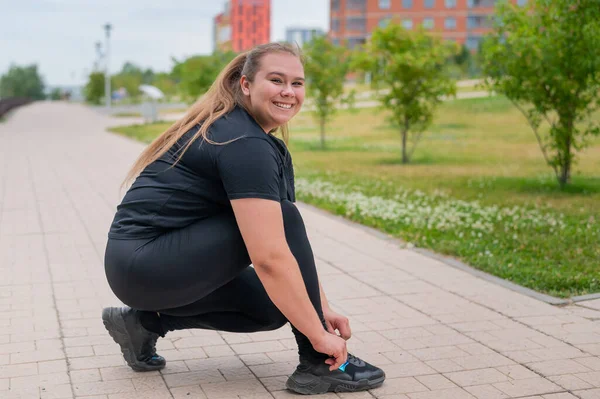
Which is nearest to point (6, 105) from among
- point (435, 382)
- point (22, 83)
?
point (435, 382)

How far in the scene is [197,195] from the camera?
361cm

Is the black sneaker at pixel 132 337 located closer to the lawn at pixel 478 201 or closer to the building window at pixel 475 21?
the lawn at pixel 478 201

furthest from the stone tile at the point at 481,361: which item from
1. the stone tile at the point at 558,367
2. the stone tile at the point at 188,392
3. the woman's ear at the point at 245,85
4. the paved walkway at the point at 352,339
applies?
the woman's ear at the point at 245,85

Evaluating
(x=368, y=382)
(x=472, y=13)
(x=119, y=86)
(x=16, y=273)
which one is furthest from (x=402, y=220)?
(x=472, y=13)

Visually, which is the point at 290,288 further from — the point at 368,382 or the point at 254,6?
the point at 254,6

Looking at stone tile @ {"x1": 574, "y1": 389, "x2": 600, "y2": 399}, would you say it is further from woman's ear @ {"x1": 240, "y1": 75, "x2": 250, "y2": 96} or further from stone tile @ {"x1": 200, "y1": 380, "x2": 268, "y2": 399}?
woman's ear @ {"x1": 240, "y1": 75, "x2": 250, "y2": 96}

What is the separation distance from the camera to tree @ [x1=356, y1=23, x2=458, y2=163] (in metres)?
16.8

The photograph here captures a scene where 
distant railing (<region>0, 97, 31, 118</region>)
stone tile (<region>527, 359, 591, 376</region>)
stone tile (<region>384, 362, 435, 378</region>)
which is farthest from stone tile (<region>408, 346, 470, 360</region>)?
distant railing (<region>0, 97, 31, 118</region>)

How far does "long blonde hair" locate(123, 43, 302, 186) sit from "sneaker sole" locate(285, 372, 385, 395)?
108 centimetres

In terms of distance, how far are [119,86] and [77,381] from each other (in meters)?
66.4

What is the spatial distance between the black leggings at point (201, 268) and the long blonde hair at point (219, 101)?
1.12ft

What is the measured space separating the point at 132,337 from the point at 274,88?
1.32 metres

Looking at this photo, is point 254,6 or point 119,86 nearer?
point 119,86

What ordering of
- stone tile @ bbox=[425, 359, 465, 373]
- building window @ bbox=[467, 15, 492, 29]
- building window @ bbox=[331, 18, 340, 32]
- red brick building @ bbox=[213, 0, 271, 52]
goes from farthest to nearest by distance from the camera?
red brick building @ bbox=[213, 0, 271, 52] < building window @ bbox=[331, 18, 340, 32] < building window @ bbox=[467, 15, 492, 29] < stone tile @ bbox=[425, 359, 465, 373]
